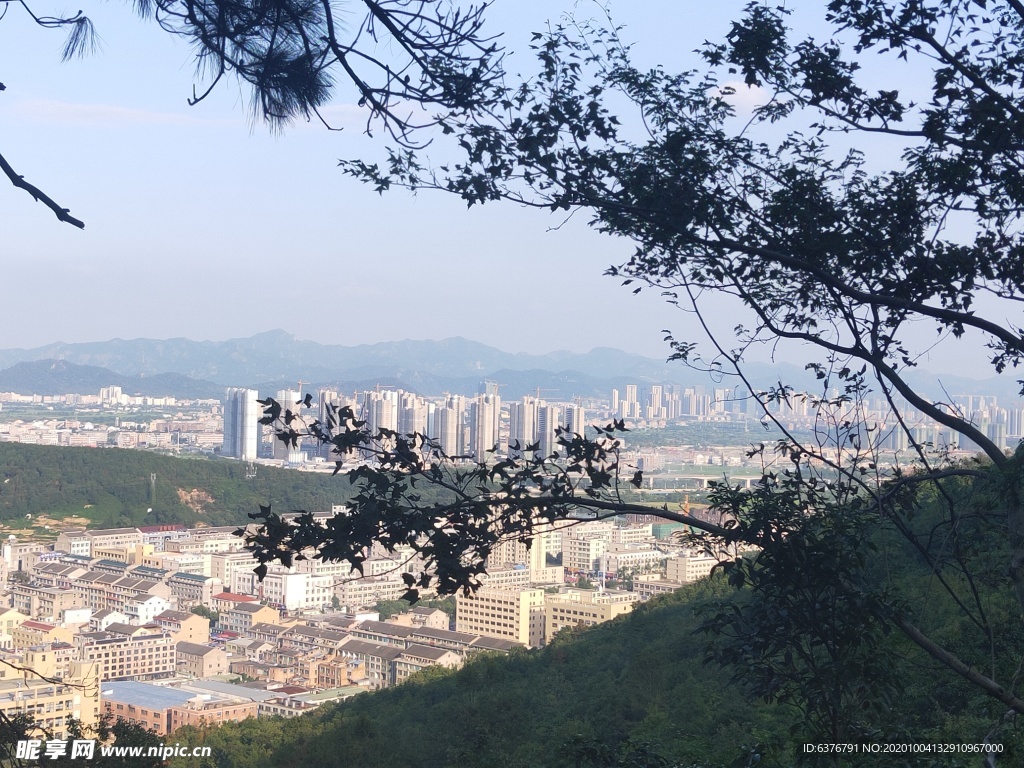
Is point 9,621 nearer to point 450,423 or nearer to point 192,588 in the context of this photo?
point 192,588

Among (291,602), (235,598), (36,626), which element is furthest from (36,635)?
(291,602)

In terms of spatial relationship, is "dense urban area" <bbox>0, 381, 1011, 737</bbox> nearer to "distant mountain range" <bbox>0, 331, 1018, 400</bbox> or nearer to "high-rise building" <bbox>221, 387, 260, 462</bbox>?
"high-rise building" <bbox>221, 387, 260, 462</bbox>

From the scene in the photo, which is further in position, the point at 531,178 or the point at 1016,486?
the point at 531,178

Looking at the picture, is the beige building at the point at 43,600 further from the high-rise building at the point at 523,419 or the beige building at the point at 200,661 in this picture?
the high-rise building at the point at 523,419

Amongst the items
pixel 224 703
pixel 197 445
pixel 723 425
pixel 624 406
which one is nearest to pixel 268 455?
pixel 197 445

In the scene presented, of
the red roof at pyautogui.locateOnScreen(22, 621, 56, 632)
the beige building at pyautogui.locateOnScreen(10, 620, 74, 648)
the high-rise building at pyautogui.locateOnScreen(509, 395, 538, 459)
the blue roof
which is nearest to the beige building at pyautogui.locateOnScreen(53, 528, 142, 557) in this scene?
the red roof at pyautogui.locateOnScreen(22, 621, 56, 632)

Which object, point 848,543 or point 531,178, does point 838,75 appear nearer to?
point 531,178

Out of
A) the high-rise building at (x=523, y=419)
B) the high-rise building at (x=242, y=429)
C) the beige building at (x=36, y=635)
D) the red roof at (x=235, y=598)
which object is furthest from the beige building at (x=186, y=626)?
the high-rise building at (x=242, y=429)
